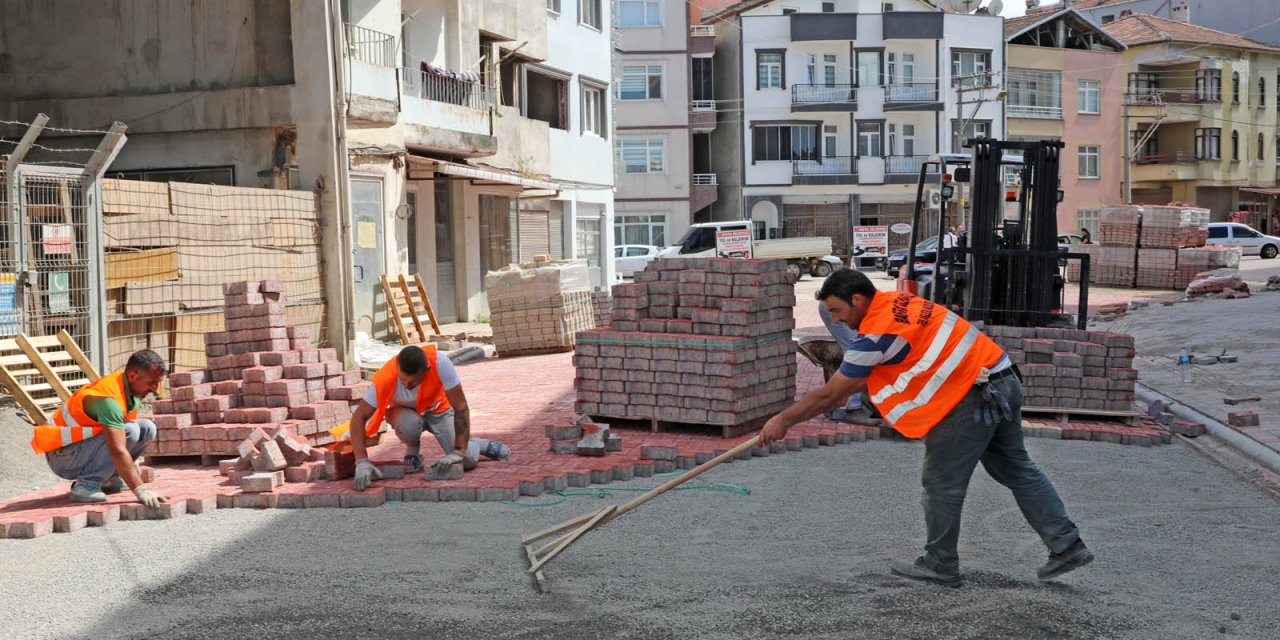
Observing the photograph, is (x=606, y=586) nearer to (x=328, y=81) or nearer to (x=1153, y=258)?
(x=328, y=81)

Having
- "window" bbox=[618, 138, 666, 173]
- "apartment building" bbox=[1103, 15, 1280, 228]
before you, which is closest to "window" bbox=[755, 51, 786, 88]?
"window" bbox=[618, 138, 666, 173]

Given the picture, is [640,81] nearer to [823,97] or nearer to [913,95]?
[823,97]

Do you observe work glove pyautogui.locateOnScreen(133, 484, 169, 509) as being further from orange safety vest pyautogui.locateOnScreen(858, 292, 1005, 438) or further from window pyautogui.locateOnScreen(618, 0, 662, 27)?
window pyautogui.locateOnScreen(618, 0, 662, 27)

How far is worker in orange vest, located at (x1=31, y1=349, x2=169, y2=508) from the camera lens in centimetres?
798

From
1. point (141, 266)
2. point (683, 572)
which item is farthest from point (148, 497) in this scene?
point (141, 266)

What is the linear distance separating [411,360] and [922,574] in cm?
382

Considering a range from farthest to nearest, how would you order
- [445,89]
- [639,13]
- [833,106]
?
[833,106], [639,13], [445,89]

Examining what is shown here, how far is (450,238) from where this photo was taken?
24719 millimetres

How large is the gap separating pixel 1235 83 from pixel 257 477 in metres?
66.6

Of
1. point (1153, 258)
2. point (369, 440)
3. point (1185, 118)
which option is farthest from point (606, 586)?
point (1185, 118)

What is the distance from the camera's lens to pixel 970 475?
6051 mm

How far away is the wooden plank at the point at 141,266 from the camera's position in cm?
1266

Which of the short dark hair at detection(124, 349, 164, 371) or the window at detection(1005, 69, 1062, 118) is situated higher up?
the window at detection(1005, 69, 1062, 118)

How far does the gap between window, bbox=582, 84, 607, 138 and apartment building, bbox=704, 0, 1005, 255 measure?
21.2m
